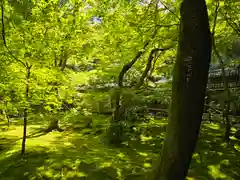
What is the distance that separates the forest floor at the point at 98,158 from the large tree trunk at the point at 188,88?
56 centimetres

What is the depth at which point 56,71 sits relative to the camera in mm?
6648

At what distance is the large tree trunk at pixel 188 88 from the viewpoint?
8.93 ft

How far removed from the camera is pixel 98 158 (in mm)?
6137

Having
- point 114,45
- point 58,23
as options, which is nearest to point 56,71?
point 58,23

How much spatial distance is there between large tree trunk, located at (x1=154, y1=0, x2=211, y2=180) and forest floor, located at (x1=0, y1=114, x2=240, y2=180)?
556 millimetres

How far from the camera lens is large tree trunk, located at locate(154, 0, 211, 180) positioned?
8.93 feet

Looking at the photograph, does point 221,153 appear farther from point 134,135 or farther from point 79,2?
point 79,2

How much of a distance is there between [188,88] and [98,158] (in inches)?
163

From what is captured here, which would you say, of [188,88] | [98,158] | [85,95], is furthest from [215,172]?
[85,95]

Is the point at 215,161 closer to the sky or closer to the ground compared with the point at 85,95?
closer to the ground

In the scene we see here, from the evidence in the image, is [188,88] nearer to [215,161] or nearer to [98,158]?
[98,158]

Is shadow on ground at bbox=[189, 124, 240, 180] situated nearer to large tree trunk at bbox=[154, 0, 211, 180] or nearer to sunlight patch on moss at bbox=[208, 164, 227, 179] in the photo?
sunlight patch on moss at bbox=[208, 164, 227, 179]

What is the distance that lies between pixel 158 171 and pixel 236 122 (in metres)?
9.54

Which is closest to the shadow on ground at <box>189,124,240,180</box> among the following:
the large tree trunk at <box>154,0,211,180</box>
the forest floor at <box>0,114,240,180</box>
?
the forest floor at <box>0,114,240,180</box>
